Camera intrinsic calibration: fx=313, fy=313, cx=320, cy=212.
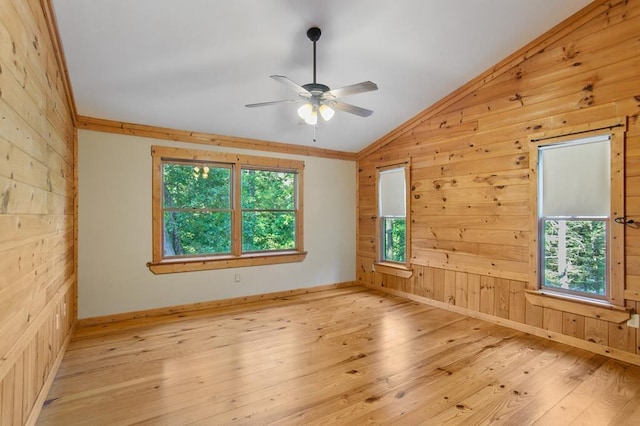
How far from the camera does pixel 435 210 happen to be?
4.50 metres

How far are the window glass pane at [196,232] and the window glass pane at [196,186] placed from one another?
0.43 ft

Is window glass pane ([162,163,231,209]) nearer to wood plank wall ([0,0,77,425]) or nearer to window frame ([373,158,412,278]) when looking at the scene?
wood plank wall ([0,0,77,425])

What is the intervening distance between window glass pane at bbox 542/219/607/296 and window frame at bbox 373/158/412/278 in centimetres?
182

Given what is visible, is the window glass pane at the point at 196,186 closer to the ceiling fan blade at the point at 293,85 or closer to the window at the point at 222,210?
the window at the point at 222,210

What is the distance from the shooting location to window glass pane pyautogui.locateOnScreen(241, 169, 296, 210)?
191 inches

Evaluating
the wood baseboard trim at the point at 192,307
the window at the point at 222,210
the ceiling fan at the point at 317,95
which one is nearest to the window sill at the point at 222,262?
the window at the point at 222,210

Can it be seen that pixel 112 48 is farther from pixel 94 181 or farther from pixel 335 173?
pixel 335 173

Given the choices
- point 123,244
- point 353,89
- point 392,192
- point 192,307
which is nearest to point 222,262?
point 192,307

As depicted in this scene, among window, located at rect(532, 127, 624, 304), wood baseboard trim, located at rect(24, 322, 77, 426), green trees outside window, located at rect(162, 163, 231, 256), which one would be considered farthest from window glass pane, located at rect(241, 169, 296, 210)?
window, located at rect(532, 127, 624, 304)

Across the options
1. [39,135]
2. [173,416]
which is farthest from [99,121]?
[173,416]

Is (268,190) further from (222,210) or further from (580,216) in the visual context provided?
(580,216)

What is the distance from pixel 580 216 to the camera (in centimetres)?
313

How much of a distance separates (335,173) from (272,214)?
141 centimetres

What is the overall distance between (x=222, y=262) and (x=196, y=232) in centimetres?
56
